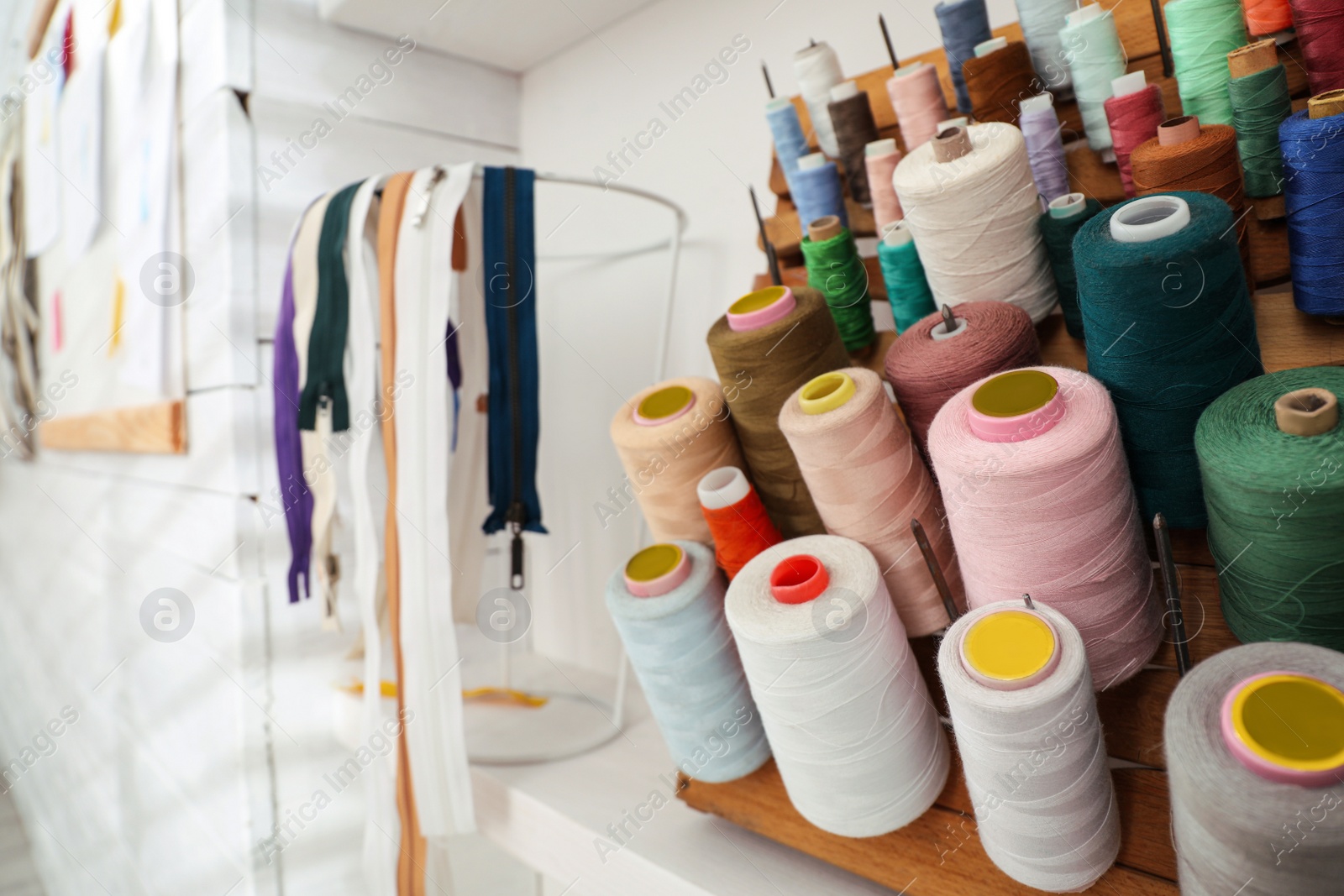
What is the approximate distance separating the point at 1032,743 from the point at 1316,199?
444 millimetres

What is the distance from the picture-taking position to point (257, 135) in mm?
1205

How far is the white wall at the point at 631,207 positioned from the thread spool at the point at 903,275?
0.30 m

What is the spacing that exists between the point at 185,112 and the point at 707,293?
38.1 inches

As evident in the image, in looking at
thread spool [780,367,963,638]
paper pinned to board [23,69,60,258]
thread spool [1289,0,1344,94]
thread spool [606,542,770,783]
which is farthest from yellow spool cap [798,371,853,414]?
→ paper pinned to board [23,69,60,258]

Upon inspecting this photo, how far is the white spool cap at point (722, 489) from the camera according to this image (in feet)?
2.37

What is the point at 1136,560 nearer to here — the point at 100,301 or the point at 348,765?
the point at 348,765

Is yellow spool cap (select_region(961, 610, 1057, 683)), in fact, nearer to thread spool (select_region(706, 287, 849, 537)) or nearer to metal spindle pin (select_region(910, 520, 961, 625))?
metal spindle pin (select_region(910, 520, 961, 625))

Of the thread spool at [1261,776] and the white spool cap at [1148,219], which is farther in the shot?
the white spool cap at [1148,219]

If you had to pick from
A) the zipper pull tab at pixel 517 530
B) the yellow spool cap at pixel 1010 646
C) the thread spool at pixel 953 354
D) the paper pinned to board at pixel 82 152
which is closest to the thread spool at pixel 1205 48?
the thread spool at pixel 953 354

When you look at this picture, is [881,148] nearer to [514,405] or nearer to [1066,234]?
[1066,234]

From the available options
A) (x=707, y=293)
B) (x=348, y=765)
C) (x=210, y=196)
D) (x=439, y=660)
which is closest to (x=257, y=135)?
Answer: (x=210, y=196)

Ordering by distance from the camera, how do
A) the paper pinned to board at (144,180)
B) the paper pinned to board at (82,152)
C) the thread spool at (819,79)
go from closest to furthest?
the thread spool at (819,79), the paper pinned to board at (144,180), the paper pinned to board at (82,152)

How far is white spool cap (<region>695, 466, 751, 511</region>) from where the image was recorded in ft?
2.37

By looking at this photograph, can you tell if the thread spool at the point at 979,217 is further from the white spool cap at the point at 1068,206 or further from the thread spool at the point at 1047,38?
the thread spool at the point at 1047,38
